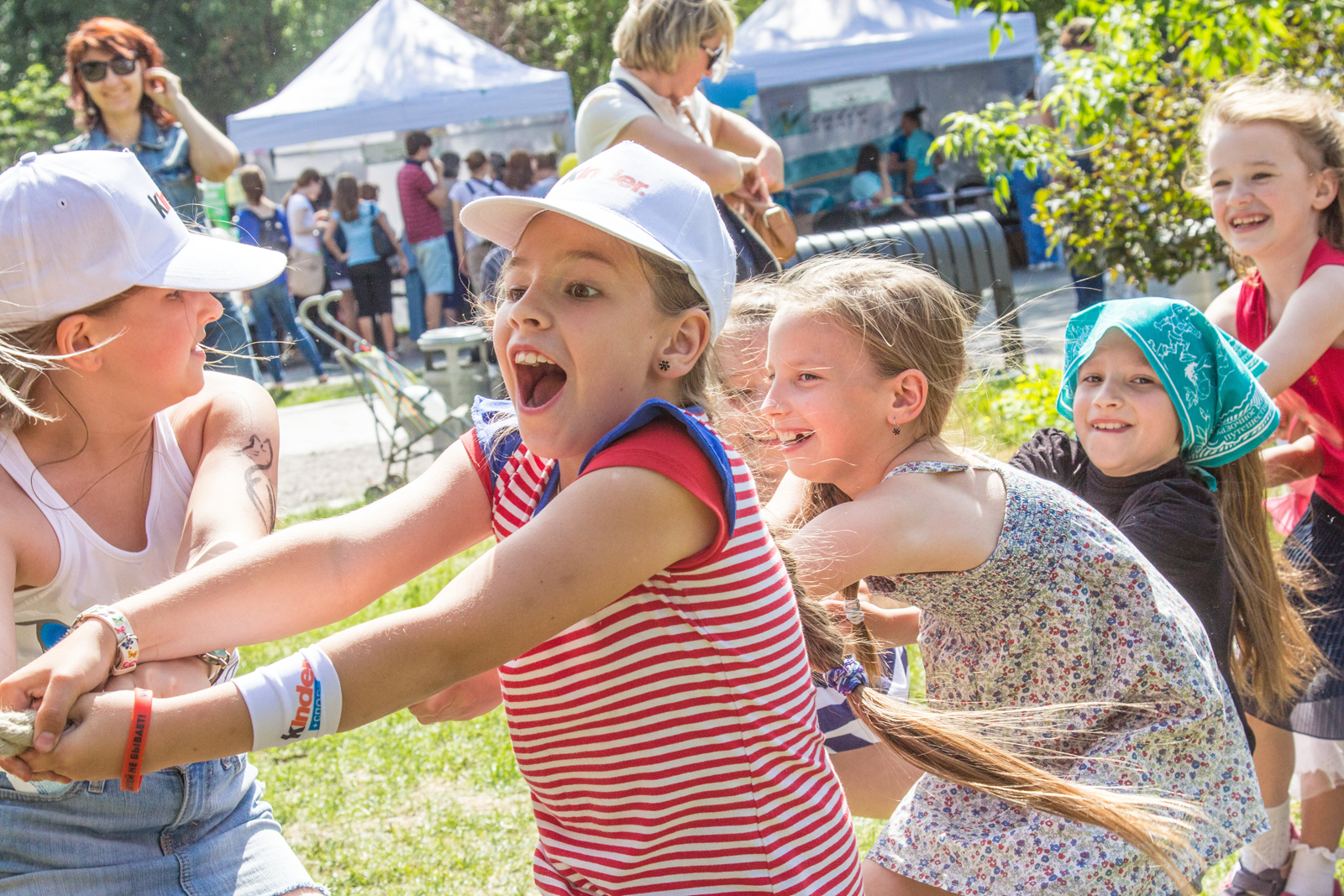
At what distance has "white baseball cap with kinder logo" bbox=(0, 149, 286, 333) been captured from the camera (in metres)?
1.89

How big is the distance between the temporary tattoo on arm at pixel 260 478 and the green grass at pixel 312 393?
9777mm

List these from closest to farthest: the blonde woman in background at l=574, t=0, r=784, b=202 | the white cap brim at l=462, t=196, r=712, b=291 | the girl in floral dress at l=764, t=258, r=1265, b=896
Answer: the white cap brim at l=462, t=196, r=712, b=291 → the girl in floral dress at l=764, t=258, r=1265, b=896 → the blonde woman in background at l=574, t=0, r=784, b=202

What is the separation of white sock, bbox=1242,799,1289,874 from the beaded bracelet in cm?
278

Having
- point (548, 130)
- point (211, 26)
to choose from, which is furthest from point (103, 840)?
point (211, 26)

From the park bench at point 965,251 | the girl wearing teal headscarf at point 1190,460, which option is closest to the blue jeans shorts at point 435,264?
the park bench at point 965,251

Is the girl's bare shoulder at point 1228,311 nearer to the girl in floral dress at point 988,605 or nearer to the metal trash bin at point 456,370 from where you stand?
the girl in floral dress at point 988,605

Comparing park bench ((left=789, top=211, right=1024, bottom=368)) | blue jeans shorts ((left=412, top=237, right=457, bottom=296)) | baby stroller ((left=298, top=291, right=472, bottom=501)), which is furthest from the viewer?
blue jeans shorts ((left=412, top=237, right=457, bottom=296))

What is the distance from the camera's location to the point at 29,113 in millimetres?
22562

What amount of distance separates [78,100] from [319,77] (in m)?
9.57

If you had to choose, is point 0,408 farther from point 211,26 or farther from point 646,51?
point 211,26

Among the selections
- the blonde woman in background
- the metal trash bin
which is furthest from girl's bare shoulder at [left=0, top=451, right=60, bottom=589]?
the metal trash bin

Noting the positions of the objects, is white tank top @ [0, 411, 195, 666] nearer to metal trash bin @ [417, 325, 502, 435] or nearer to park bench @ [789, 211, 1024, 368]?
metal trash bin @ [417, 325, 502, 435]

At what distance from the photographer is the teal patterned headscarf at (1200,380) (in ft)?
8.31

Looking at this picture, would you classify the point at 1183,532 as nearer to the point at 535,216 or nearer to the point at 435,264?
the point at 535,216
